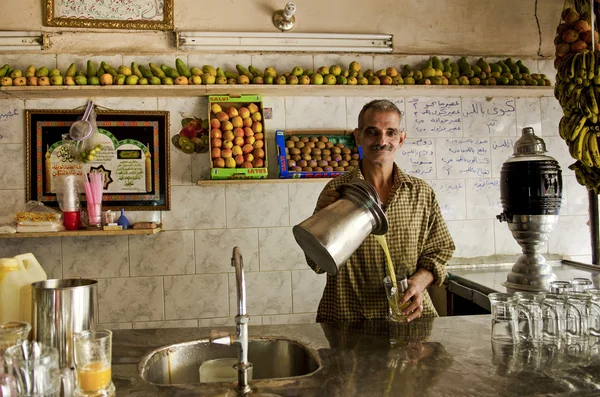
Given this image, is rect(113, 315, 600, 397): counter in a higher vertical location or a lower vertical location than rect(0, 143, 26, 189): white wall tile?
lower

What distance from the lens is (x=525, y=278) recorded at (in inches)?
101

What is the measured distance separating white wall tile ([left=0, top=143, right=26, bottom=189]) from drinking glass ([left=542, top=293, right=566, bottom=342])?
308 centimetres

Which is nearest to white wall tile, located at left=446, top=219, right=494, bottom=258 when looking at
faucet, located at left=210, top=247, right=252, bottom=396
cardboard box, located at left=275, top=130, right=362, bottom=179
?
cardboard box, located at left=275, top=130, right=362, bottom=179

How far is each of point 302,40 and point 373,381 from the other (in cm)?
259

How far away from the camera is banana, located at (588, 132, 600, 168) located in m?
2.65

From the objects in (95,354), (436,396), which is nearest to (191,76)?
(95,354)

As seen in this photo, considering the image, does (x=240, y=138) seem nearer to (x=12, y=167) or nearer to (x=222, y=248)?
(x=222, y=248)

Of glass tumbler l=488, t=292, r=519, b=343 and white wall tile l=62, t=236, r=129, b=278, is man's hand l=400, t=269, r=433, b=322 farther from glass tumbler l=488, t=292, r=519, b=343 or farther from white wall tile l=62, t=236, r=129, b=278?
white wall tile l=62, t=236, r=129, b=278

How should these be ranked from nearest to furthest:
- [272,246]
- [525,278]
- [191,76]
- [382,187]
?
[382,187]
[525,278]
[191,76]
[272,246]

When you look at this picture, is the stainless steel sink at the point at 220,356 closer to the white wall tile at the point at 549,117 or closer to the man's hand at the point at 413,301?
the man's hand at the point at 413,301

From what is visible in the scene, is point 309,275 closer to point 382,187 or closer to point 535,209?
point 382,187

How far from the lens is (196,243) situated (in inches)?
128

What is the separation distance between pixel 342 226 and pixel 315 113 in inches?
79.9

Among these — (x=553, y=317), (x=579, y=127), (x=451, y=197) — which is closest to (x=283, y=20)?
(x=451, y=197)
